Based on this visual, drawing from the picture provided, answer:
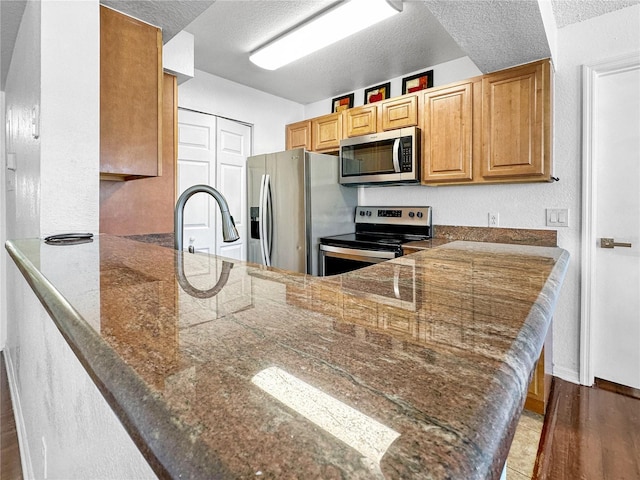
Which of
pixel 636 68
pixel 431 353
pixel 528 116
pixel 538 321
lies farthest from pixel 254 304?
pixel 636 68

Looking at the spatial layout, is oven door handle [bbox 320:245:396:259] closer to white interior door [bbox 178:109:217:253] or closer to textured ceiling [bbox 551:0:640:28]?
white interior door [bbox 178:109:217:253]

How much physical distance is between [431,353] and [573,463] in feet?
6.05

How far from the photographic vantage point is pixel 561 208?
2.37 metres

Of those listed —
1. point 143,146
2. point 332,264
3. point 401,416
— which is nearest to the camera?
point 401,416

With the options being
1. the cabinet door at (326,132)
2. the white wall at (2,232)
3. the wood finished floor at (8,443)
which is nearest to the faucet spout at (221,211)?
the wood finished floor at (8,443)

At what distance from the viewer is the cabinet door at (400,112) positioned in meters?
2.80

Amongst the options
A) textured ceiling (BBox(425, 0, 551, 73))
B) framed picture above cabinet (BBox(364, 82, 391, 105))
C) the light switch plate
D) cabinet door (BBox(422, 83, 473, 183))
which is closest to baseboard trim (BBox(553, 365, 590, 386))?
the light switch plate

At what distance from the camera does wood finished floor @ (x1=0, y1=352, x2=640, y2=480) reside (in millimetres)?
1538

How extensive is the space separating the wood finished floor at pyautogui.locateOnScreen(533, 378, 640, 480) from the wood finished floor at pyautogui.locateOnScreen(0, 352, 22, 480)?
246cm

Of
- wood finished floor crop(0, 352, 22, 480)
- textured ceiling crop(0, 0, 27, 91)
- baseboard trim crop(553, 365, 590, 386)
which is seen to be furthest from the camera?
baseboard trim crop(553, 365, 590, 386)

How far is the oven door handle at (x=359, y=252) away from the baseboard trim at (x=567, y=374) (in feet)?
4.57

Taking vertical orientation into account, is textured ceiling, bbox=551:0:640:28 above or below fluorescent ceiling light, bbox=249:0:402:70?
above

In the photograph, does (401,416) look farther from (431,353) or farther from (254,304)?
(254,304)

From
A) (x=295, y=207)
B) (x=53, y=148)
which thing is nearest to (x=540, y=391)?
(x=295, y=207)
